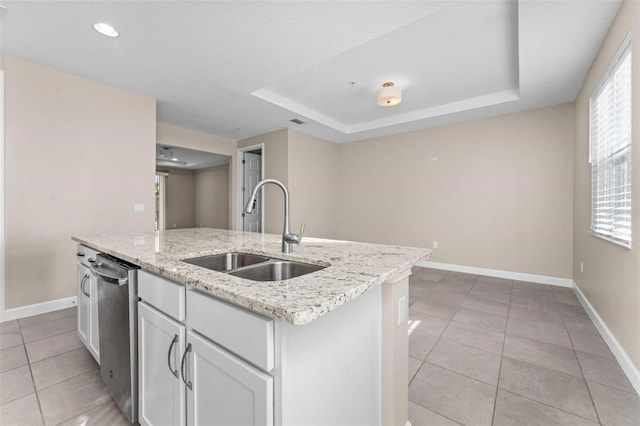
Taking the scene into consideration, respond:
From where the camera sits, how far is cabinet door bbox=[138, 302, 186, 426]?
102 centimetres

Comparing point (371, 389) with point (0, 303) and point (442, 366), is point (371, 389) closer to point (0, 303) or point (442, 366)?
point (442, 366)

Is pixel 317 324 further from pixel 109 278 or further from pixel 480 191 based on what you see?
pixel 480 191

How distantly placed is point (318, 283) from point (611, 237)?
2.66 metres

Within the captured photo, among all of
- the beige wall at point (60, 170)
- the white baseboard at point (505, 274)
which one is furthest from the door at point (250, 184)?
the white baseboard at point (505, 274)

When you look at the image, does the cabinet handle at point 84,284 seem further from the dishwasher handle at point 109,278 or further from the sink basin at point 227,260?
the sink basin at point 227,260

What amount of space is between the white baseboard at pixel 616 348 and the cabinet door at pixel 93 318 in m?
3.27

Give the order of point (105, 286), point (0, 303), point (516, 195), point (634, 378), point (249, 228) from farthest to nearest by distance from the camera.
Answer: point (249, 228), point (516, 195), point (0, 303), point (634, 378), point (105, 286)

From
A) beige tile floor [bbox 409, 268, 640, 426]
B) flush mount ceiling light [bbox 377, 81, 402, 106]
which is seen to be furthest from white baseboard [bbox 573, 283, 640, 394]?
flush mount ceiling light [bbox 377, 81, 402, 106]

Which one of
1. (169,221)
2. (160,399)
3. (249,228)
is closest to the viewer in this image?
(160,399)

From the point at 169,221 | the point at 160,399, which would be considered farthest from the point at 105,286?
the point at 169,221

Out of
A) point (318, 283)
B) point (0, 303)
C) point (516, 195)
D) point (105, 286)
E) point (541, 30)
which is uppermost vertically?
point (541, 30)

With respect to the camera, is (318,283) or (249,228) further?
(249,228)

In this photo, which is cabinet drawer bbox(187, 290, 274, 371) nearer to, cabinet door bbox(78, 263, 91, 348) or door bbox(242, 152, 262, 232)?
cabinet door bbox(78, 263, 91, 348)

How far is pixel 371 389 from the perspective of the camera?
44.4 inches
